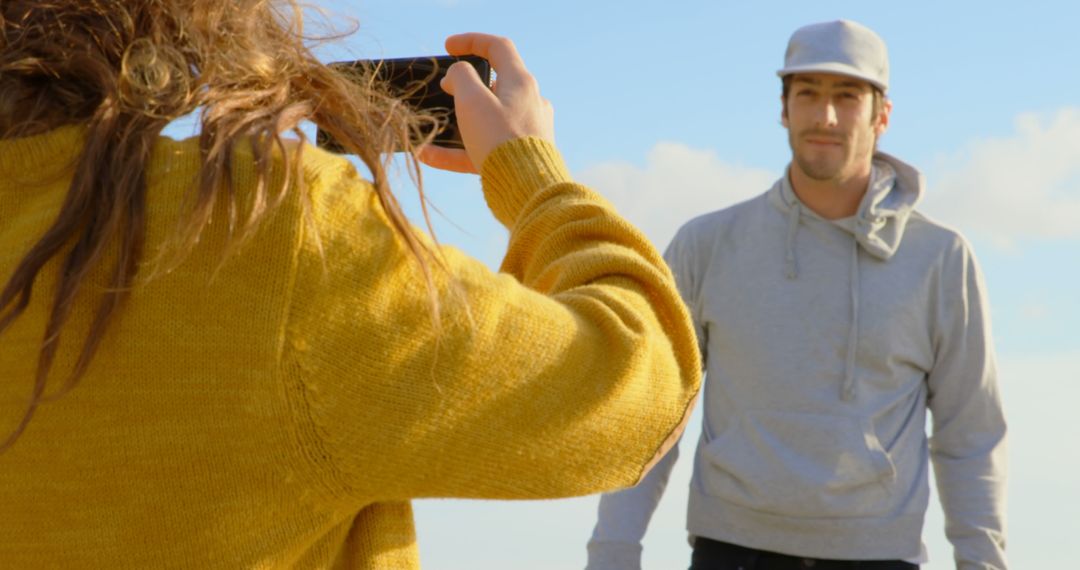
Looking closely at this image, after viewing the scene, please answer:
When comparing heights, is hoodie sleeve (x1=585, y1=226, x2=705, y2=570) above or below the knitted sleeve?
below

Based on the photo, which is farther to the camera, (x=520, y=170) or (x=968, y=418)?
(x=968, y=418)

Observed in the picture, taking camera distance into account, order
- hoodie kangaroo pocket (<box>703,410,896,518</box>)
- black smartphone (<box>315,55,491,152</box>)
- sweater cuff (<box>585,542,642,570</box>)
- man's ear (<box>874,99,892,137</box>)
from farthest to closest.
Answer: man's ear (<box>874,99,892,137</box>) < sweater cuff (<box>585,542,642,570</box>) < hoodie kangaroo pocket (<box>703,410,896,518</box>) < black smartphone (<box>315,55,491,152</box>)

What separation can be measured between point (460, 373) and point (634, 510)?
3.27 m

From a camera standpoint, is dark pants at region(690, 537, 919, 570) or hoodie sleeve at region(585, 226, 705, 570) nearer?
dark pants at region(690, 537, 919, 570)

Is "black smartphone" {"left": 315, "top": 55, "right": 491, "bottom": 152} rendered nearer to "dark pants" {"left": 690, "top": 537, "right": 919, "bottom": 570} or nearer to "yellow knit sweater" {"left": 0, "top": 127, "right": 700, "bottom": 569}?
"yellow knit sweater" {"left": 0, "top": 127, "right": 700, "bottom": 569}

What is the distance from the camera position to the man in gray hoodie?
423 centimetres

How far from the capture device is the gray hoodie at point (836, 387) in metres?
4.23

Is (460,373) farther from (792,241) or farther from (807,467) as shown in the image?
(792,241)

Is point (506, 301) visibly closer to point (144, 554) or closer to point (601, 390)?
point (601, 390)

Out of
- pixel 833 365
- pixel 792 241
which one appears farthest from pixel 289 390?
pixel 792 241

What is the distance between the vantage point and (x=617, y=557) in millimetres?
4430

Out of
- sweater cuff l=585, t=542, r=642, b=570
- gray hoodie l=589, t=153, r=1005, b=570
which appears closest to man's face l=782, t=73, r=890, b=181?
gray hoodie l=589, t=153, r=1005, b=570

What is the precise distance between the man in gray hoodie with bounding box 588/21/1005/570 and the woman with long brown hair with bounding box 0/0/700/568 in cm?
293

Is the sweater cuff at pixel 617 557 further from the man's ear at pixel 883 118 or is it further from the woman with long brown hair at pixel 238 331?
the woman with long brown hair at pixel 238 331
